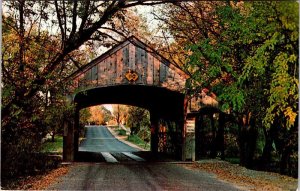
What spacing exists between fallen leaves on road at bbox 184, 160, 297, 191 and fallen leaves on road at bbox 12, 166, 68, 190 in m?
3.84

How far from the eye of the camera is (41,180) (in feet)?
33.3

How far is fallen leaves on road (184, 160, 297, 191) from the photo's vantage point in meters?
9.49

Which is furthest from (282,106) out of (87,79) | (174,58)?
(174,58)

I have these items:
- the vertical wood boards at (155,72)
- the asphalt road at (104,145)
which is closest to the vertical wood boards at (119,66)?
the vertical wood boards at (155,72)

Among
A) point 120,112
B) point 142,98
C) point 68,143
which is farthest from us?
point 120,112

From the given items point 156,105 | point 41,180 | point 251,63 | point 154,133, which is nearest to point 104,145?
point 154,133

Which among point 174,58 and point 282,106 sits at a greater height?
point 174,58

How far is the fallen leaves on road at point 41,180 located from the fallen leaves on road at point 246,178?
12.6 ft

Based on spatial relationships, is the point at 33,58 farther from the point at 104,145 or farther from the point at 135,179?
the point at 104,145

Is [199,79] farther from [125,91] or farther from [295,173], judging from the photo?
[125,91]

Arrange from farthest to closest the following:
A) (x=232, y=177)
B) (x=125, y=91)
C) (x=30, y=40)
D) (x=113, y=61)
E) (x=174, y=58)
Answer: (x=174, y=58), (x=125, y=91), (x=113, y=61), (x=232, y=177), (x=30, y=40)

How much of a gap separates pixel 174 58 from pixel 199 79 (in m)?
8.77

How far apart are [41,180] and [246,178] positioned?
4943mm

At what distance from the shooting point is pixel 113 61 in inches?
538
